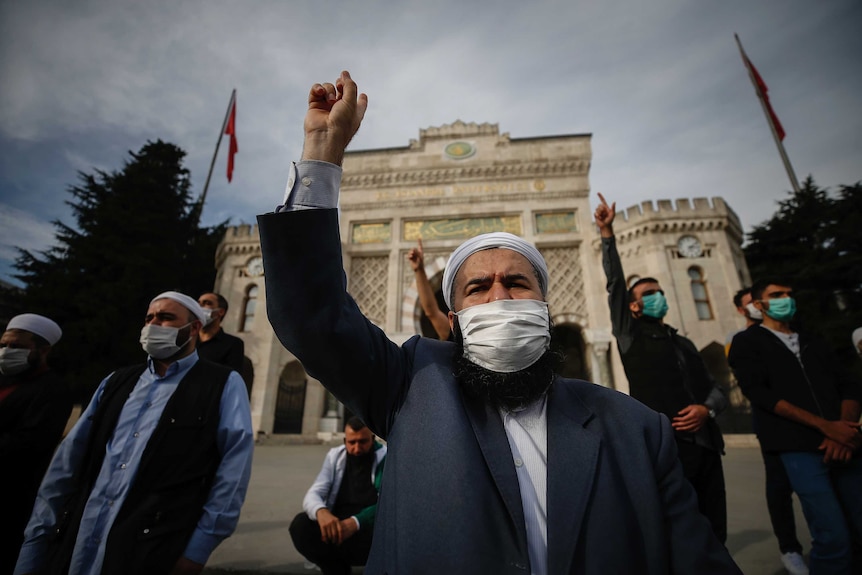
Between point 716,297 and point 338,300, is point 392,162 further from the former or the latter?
point 338,300

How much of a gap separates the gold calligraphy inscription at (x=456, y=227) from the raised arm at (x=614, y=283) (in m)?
9.54

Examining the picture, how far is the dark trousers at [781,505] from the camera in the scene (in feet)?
8.99

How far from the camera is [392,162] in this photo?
1388 centimetres

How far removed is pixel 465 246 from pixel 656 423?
3.03 feet

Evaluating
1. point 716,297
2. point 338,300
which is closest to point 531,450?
point 338,300

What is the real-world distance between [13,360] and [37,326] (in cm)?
28

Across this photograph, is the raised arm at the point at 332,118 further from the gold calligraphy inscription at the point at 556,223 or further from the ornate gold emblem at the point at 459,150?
the ornate gold emblem at the point at 459,150

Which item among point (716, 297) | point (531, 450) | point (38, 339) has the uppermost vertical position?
point (716, 297)

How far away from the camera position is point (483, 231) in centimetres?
1207

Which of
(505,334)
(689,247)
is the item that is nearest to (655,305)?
(505,334)

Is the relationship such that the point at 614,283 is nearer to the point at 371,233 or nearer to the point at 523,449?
the point at 523,449

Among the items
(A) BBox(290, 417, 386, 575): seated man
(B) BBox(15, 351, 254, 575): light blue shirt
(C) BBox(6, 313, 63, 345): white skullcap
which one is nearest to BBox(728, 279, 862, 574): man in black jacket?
(A) BBox(290, 417, 386, 575): seated man

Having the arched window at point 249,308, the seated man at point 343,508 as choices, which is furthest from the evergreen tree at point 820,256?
the arched window at point 249,308

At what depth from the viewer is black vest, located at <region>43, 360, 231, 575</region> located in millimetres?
1727
